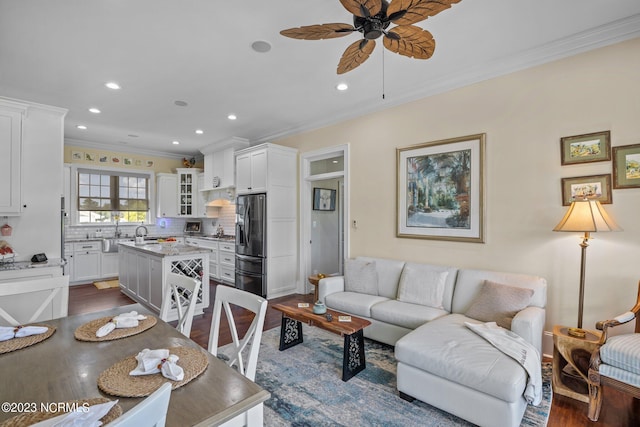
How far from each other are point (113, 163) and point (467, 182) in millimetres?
6948

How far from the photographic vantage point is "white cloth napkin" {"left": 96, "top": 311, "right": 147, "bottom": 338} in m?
1.52

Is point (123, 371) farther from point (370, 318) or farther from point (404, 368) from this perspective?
point (370, 318)

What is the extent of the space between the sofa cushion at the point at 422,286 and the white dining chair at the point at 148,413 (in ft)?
9.56

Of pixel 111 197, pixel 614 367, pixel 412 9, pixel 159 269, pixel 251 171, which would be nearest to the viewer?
pixel 412 9

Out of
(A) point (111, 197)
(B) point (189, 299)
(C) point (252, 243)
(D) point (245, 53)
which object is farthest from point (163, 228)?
(B) point (189, 299)

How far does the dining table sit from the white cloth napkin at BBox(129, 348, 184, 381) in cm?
6

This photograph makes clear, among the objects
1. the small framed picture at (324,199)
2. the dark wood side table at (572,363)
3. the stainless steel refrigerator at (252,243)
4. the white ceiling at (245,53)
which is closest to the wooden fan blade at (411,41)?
the white ceiling at (245,53)

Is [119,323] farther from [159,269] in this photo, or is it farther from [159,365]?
[159,269]

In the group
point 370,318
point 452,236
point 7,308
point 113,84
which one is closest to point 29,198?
point 7,308

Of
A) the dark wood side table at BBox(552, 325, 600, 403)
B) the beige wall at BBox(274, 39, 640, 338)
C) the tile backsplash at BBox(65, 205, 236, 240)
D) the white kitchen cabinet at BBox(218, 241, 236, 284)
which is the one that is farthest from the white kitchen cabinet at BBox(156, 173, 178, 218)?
the dark wood side table at BBox(552, 325, 600, 403)

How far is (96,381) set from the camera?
3.72 feet

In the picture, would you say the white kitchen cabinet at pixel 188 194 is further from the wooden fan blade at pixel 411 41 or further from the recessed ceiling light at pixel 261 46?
the wooden fan blade at pixel 411 41

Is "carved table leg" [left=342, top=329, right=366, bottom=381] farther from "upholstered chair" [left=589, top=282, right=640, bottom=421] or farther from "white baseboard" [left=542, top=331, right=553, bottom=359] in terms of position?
"white baseboard" [left=542, top=331, right=553, bottom=359]

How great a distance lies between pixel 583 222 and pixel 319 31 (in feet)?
8.04
